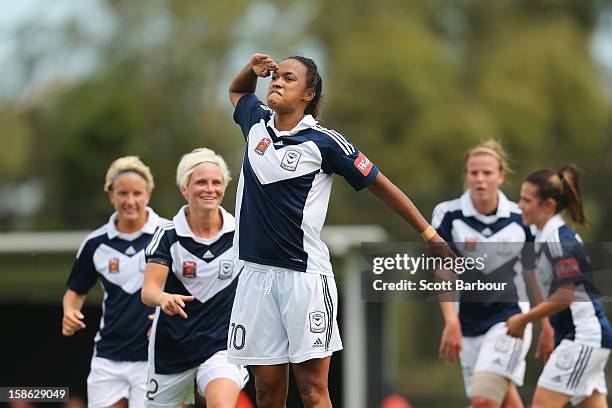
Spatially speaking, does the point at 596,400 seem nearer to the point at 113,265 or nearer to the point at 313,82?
the point at 313,82

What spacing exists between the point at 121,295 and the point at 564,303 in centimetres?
310

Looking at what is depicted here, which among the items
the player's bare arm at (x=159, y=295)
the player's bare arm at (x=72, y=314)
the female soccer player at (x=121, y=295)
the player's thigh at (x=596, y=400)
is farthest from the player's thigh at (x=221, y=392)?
the player's thigh at (x=596, y=400)

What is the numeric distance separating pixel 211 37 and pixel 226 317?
2553 cm

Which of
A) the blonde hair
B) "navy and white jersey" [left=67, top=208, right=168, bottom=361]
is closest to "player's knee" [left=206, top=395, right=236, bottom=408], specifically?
"navy and white jersey" [left=67, top=208, right=168, bottom=361]

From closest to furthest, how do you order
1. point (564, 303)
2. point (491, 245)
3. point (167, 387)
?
point (167, 387) → point (564, 303) → point (491, 245)

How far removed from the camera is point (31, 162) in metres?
32.4

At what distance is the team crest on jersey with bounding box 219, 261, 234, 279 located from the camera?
732 centimetres

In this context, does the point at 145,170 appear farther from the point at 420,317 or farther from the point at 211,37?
the point at 211,37

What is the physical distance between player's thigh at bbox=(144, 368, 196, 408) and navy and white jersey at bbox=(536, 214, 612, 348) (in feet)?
8.42

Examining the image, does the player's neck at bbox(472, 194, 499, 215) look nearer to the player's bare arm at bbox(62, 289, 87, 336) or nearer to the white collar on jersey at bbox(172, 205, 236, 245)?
the white collar on jersey at bbox(172, 205, 236, 245)

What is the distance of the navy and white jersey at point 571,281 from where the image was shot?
Answer: 7648 millimetres

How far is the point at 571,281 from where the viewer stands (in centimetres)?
762

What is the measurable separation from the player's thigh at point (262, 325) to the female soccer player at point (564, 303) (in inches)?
81.2

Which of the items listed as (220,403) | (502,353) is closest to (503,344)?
(502,353)
